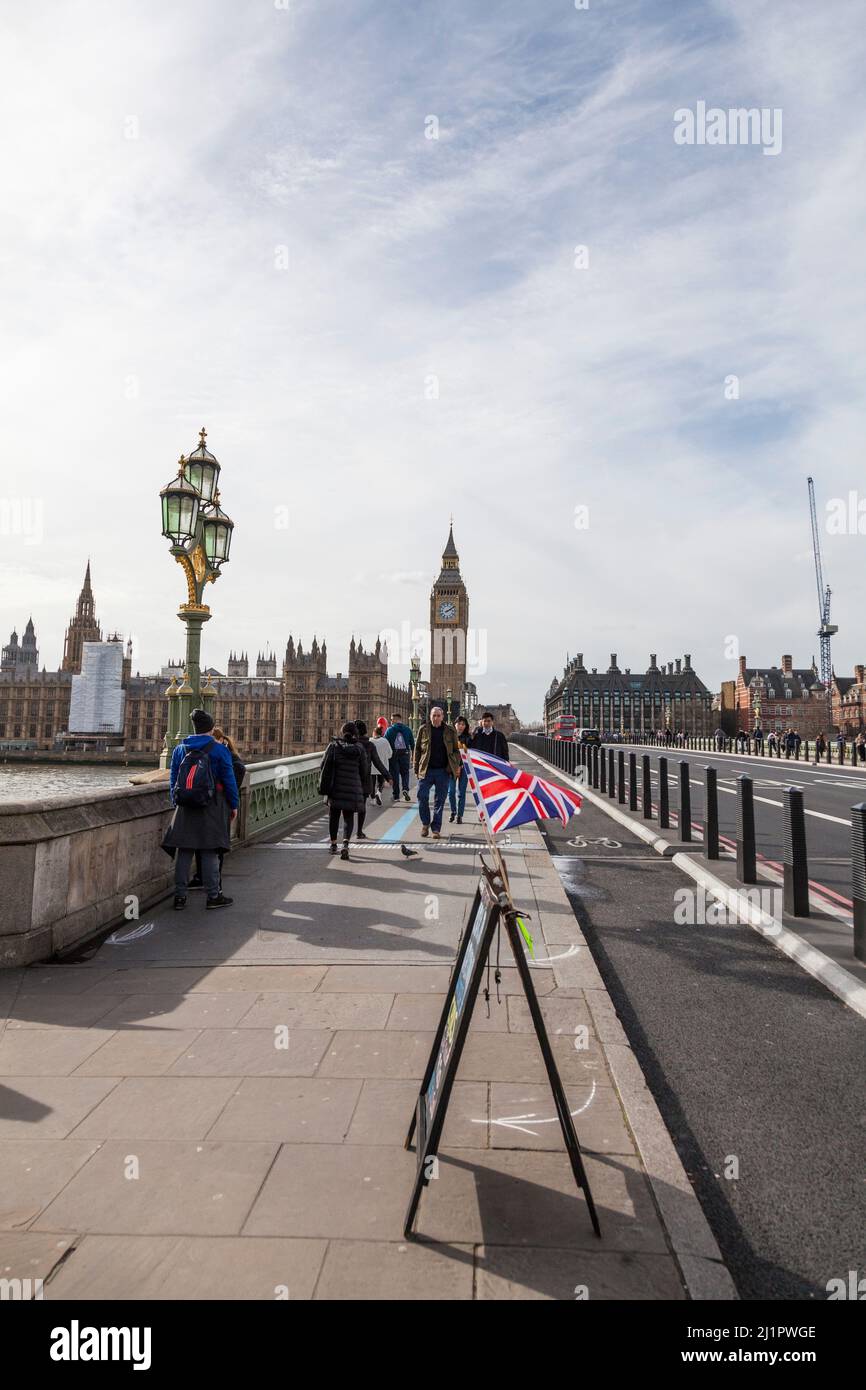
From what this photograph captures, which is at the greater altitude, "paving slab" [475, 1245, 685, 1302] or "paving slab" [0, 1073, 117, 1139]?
"paving slab" [475, 1245, 685, 1302]

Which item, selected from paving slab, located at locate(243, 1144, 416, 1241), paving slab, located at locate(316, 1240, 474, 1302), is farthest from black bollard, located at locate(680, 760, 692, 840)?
paving slab, located at locate(316, 1240, 474, 1302)

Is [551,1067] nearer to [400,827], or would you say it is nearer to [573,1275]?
[573,1275]

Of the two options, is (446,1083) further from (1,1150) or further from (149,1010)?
(149,1010)

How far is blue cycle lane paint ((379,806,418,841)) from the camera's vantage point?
12211mm

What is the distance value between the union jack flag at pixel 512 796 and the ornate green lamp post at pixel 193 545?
7743 mm

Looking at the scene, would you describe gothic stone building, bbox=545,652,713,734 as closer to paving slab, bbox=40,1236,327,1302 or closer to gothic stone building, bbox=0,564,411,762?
gothic stone building, bbox=0,564,411,762

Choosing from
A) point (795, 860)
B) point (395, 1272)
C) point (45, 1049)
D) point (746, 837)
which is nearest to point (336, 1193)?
point (395, 1272)

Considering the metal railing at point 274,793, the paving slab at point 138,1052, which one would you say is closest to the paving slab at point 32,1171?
the paving slab at point 138,1052

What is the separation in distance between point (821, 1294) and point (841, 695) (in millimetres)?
131459

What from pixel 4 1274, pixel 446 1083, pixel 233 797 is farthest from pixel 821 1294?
pixel 233 797

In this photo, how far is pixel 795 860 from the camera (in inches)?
266

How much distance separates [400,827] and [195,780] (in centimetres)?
661

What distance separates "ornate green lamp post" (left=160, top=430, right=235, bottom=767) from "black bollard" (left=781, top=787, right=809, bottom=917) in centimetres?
780

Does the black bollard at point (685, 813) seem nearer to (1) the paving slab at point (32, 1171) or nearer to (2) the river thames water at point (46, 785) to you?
(2) the river thames water at point (46, 785)
